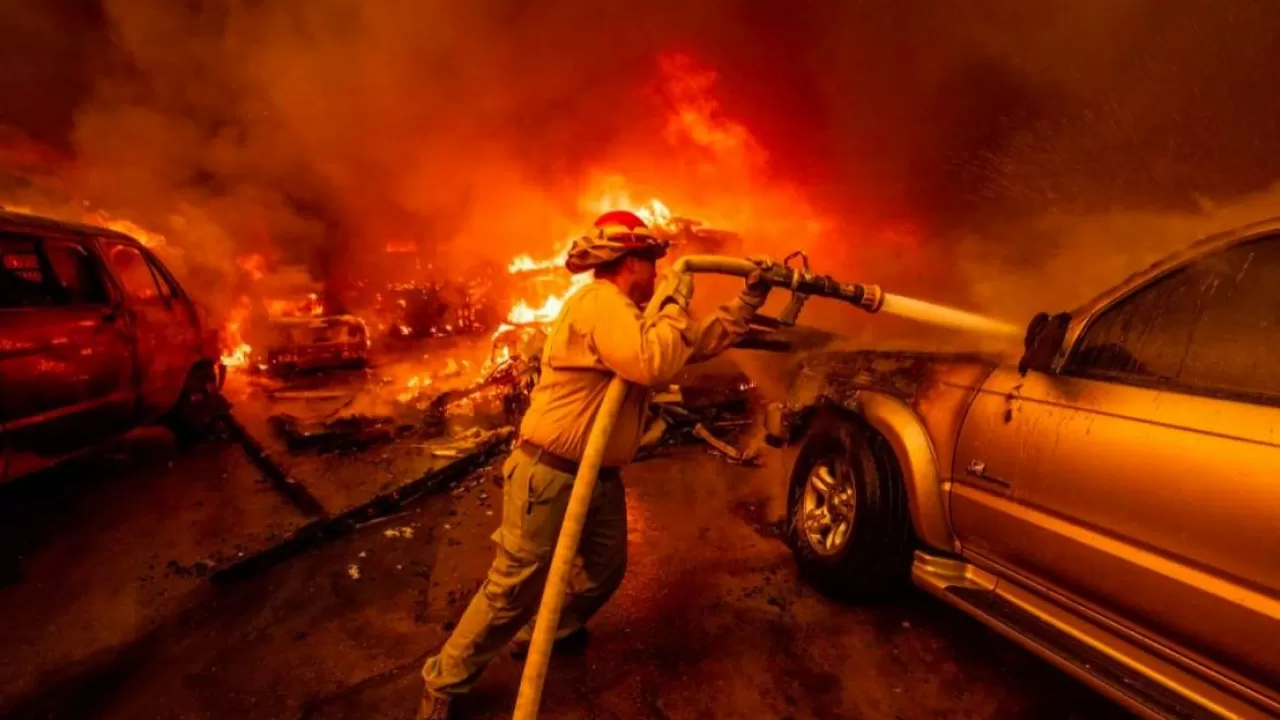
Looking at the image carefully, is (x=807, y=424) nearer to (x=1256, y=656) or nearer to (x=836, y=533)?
(x=836, y=533)

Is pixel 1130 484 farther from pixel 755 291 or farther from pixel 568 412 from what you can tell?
pixel 568 412

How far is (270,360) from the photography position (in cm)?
1134

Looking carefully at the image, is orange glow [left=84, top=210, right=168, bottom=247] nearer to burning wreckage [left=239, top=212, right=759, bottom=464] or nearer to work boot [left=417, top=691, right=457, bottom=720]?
burning wreckage [left=239, top=212, right=759, bottom=464]

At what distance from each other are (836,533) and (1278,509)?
6.79 feet

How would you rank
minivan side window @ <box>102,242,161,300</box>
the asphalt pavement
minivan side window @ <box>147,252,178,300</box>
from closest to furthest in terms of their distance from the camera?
the asphalt pavement < minivan side window @ <box>102,242,161,300</box> < minivan side window @ <box>147,252,178,300</box>

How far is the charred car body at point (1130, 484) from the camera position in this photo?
6.45ft

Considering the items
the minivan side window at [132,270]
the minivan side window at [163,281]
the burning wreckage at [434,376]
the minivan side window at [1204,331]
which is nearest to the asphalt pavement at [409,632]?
the burning wreckage at [434,376]

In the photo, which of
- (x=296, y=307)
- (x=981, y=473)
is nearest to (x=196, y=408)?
(x=296, y=307)

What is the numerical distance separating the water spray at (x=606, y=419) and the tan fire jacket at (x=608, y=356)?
11 centimetres

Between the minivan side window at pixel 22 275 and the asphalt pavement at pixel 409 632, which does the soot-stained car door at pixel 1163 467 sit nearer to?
the asphalt pavement at pixel 409 632

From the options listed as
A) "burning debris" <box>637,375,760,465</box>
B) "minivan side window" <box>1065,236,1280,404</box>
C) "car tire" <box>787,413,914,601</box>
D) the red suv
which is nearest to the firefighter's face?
"car tire" <box>787,413,914,601</box>

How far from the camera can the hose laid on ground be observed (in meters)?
2.23

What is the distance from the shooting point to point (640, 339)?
2.40 metres

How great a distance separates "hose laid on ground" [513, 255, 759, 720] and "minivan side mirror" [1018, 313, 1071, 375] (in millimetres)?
1163
